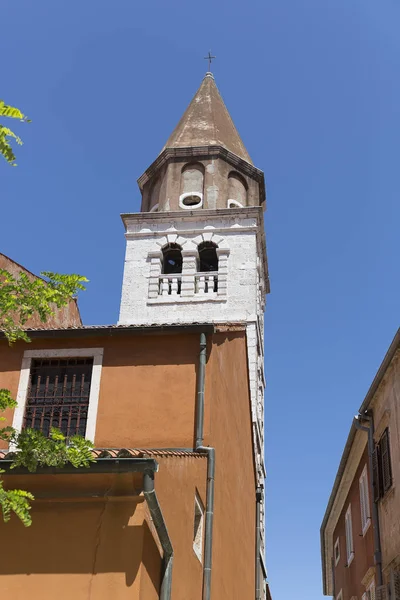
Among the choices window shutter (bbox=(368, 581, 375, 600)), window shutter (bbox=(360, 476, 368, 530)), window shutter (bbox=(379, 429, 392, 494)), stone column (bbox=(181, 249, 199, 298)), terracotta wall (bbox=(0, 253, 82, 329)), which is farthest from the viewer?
stone column (bbox=(181, 249, 199, 298))

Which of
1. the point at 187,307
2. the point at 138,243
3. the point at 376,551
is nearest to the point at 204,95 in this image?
the point at 138,243

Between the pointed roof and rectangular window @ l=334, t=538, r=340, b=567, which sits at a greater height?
the pointed roof

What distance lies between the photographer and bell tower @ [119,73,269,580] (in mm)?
32188

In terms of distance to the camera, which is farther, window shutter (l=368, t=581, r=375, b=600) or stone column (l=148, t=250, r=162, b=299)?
stone column (l=148, t=250, r=162, b=299)

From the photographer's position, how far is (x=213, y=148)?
3641 cm

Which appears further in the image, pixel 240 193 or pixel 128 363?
pixel 240 193

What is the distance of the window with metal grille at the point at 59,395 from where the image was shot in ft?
41.7

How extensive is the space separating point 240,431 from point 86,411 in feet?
15.6

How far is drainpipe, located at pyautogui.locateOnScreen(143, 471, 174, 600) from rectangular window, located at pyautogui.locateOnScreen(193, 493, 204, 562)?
211 centimetres

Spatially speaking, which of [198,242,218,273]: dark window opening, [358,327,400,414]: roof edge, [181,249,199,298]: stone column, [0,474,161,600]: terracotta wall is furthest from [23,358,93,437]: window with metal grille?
[198,242,218,273]: dark window opening

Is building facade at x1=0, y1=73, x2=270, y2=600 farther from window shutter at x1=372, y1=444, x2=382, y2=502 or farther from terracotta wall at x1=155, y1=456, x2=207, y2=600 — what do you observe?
window shutter at x1=372, y1=444, x2=382, y2=502

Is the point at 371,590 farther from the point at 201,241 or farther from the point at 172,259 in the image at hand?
the point at 172,259

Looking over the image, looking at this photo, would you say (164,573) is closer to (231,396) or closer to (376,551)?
(231,396)

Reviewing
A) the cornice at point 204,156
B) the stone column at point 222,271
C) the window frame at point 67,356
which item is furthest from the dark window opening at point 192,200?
the window frame at point 67,356
